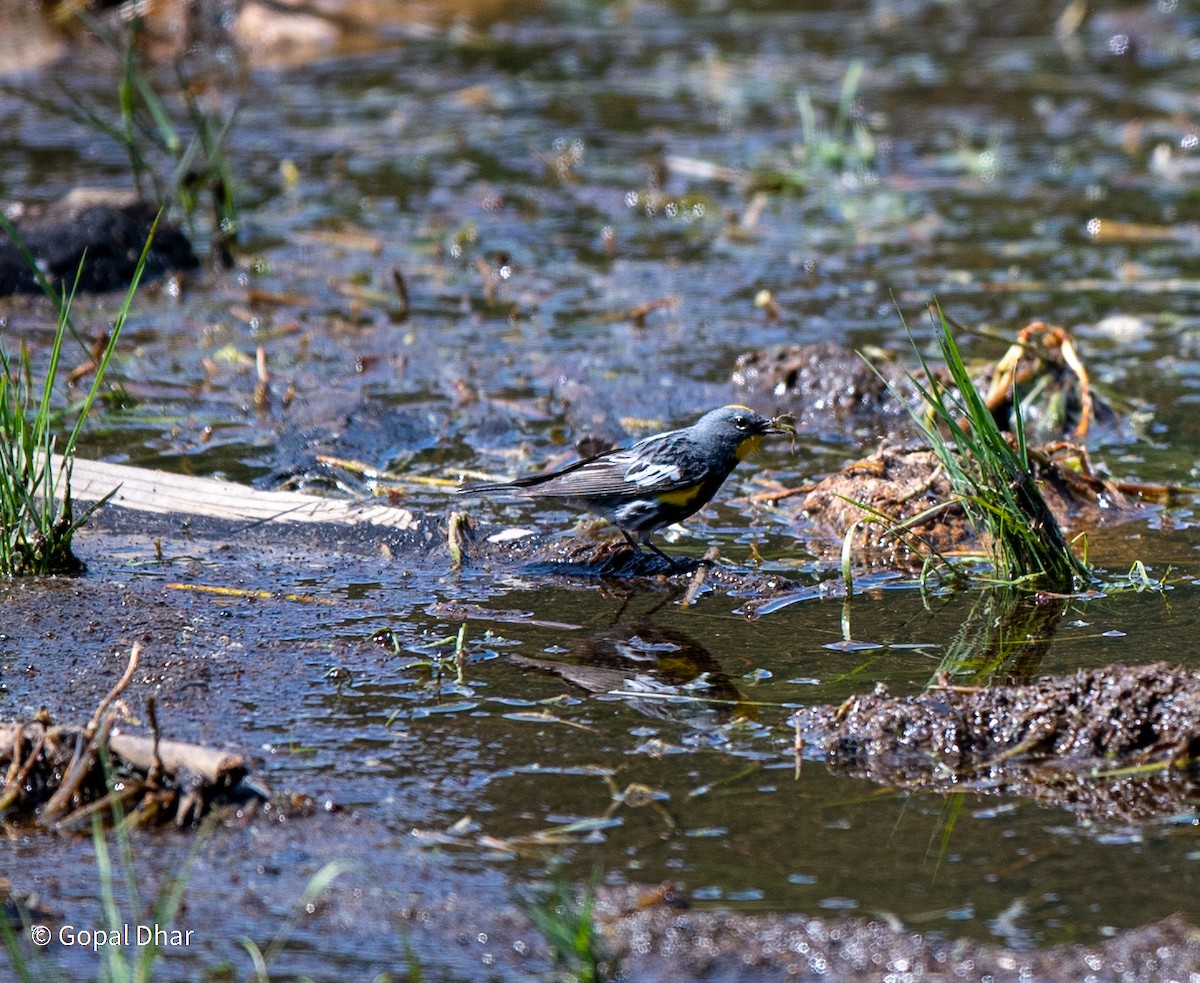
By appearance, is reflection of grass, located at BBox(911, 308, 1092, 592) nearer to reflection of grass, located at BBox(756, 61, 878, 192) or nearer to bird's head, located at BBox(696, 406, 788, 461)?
bird's head, located at BBox(696, 406, 788, 461)

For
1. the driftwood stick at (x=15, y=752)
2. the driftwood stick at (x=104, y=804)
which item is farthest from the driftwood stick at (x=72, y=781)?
the driftwood stick at (x=15, y=752)

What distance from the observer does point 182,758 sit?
4297 mm

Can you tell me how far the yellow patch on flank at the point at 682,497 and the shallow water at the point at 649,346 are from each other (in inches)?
15.8

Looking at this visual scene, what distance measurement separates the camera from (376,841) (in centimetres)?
419

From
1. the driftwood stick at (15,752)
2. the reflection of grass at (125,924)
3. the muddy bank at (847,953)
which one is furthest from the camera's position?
the driftwood stick at (15,752)

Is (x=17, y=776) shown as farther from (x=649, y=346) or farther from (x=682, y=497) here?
(x=649, y=346)

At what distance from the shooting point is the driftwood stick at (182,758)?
4258 mm

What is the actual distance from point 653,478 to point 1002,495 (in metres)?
1.38

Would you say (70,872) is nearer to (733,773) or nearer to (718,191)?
(733,773)

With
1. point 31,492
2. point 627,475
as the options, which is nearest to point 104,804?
point 31,492

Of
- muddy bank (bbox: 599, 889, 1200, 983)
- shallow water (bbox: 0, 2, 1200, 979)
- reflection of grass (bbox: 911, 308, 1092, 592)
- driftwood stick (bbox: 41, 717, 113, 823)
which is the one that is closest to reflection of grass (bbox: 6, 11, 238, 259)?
shallow water (bbox: 0, 2, 1200, 979)

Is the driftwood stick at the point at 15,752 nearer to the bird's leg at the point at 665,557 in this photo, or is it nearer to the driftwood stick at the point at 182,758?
the driftwood stick at the point at 182,758

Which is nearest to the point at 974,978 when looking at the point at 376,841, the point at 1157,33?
the point at 376,841

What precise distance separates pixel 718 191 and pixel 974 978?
32.1 feet
